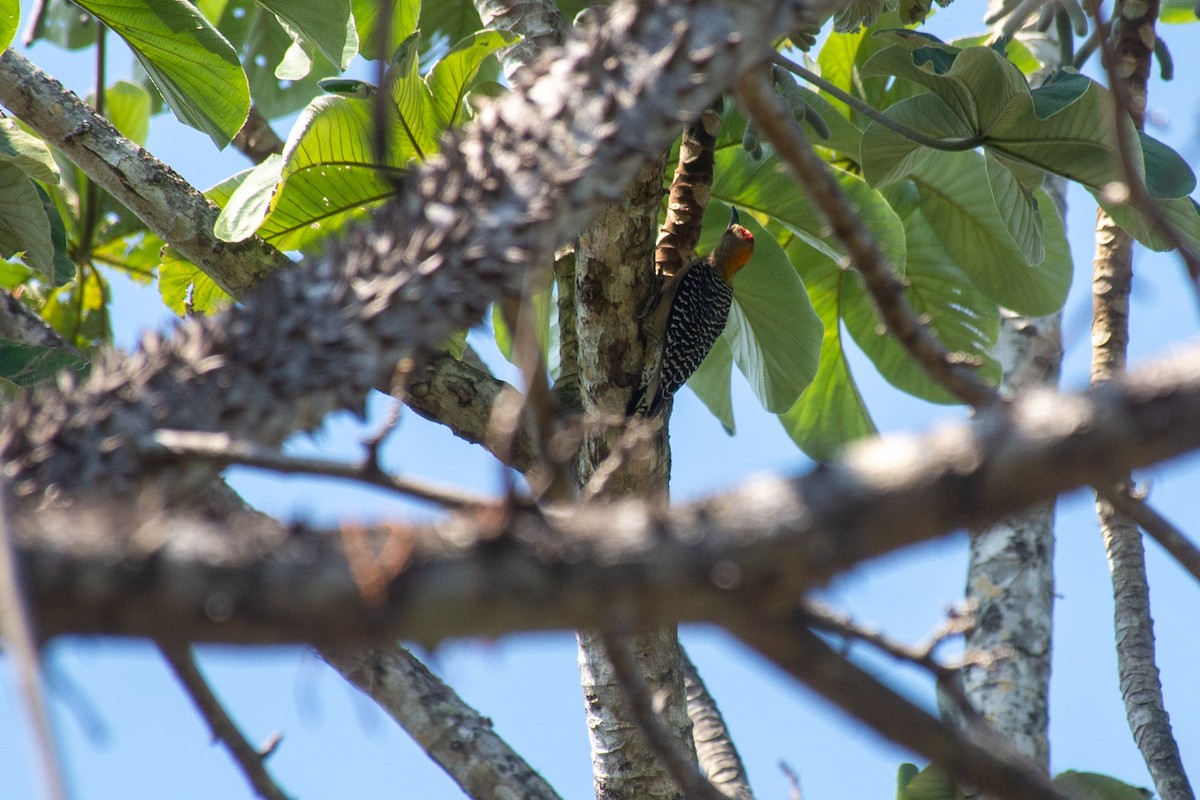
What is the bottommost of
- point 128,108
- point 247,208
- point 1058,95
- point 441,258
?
point 441,258

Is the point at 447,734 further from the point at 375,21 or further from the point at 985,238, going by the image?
the point at 985,238

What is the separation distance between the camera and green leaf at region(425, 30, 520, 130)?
2.66 meters

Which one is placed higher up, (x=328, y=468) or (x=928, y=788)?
(x=928, y=788)

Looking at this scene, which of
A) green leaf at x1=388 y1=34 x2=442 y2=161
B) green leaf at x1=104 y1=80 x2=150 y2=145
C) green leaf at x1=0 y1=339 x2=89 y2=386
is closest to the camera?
green leaf at x1=0 y1=339 x2=89 y2=386

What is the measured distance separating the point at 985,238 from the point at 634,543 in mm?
3010

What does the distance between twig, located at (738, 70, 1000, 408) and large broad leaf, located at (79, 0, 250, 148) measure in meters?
1.75

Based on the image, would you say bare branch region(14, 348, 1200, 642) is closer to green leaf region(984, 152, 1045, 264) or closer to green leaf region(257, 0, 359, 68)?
green leaf region(984, 152, 1045, 264)

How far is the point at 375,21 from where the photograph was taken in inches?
130

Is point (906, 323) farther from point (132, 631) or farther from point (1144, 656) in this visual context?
point (1144, 656)

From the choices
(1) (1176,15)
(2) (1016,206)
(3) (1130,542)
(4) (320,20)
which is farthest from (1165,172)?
(1) (1176,15)

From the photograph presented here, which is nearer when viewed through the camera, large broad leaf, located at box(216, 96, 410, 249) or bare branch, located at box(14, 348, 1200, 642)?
bare branch, located at box(14, 348, 1200, 642)

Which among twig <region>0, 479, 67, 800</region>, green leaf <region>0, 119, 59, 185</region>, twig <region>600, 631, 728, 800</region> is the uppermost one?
green leaf <region>0, 119, 59, 185</region>

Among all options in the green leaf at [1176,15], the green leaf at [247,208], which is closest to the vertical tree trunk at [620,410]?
the green leaf at [247,208]

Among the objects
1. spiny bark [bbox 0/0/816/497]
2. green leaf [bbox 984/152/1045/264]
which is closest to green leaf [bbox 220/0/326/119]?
green leaf [bbox 984/152/1045/264]
